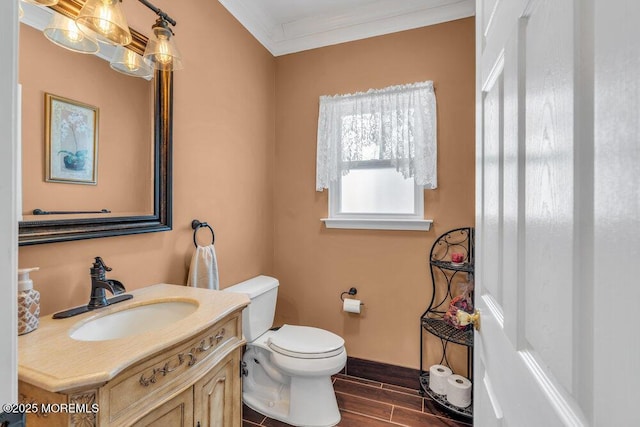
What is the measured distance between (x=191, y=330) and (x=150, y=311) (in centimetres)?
43

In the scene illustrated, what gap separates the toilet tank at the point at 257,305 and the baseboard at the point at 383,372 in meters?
0.73

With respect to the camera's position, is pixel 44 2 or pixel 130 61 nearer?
pixel 44 2

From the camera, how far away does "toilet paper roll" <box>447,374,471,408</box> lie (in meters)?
1.73

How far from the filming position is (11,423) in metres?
0.39

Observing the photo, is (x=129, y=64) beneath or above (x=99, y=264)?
above

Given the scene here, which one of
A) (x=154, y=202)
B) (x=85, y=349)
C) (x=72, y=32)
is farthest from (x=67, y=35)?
(x=85, y=349)

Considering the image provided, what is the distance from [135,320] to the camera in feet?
3.90

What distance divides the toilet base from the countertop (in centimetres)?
89

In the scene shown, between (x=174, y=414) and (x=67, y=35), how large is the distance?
4.41 feet

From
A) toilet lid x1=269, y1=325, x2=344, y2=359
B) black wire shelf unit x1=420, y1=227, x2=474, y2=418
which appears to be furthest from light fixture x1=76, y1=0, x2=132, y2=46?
black wire shelf unit x1=420, y1=227, x2=474, y2=418

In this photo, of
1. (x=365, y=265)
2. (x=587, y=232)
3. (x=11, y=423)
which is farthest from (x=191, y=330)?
(x=365, y=265)

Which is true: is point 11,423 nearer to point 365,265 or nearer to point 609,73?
point 609,73

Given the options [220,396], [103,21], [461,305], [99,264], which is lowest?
[220,396]

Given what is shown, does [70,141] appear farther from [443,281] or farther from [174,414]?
[443,281]
